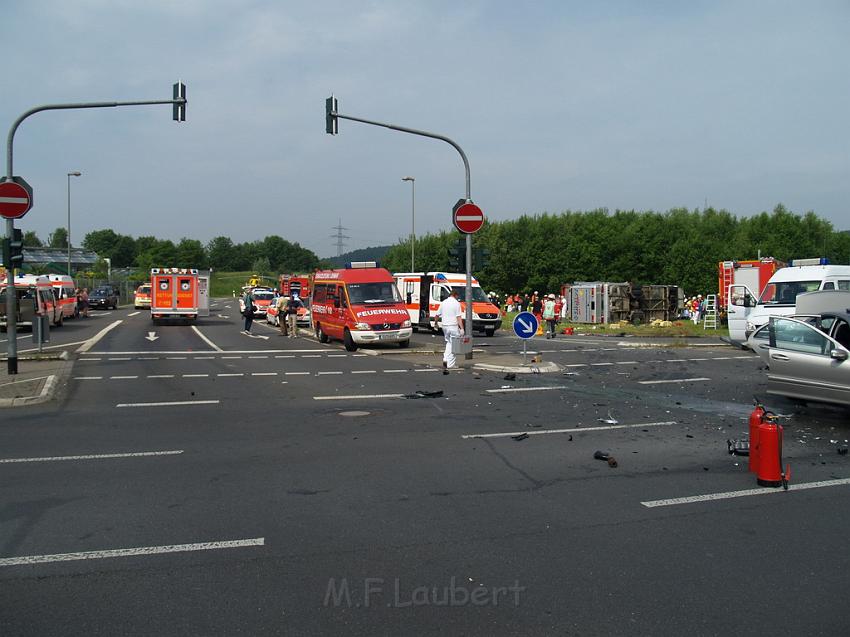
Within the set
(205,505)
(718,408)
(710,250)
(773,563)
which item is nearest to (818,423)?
(718,408)

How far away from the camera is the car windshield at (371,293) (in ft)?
75.0

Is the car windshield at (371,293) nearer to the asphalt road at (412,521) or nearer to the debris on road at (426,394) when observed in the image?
the debris on road at (426,394)

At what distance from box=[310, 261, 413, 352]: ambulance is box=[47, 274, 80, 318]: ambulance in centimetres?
1841

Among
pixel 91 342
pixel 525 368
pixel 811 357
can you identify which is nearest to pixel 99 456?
pixel 811 357

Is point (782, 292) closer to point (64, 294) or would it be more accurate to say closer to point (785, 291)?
point (785, 291)

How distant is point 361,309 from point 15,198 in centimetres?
1014

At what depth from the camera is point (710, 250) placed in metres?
63.2

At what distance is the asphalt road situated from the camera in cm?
415

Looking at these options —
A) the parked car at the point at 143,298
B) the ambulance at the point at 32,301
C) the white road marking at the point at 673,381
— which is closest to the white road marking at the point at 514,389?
the white road marking at the point at 673,381

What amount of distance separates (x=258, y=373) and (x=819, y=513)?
12447 millimetres

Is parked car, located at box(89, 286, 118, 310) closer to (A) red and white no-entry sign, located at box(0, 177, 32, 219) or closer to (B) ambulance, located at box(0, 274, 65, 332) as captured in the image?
(B) ambulance, located at box(0, 274, 65, 332)

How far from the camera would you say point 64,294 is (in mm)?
39094

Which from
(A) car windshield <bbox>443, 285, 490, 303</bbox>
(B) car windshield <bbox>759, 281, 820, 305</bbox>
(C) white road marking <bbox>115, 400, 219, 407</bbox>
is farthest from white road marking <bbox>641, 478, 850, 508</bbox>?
(A) car windshield <bbox>443, 285, 490, 303</bbox>

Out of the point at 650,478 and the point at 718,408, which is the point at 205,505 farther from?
the point at 718,408
